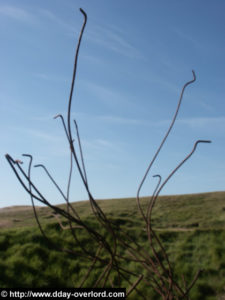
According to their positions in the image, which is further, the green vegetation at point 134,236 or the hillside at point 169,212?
the hillside at point 169,212

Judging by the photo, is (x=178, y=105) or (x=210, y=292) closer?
(x=178, y=105)

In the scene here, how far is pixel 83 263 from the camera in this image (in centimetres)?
510

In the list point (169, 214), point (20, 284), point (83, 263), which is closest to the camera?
point (20, 284)

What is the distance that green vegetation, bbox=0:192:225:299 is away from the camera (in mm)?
4703

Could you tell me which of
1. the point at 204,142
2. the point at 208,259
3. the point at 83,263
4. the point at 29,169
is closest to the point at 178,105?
the point at 204,142

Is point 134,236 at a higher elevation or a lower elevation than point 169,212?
lower

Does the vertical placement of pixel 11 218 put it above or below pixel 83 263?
above

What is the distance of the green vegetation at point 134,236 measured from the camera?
4703 millimetres

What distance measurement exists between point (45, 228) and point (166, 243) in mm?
2356

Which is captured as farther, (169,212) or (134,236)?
(169,212)

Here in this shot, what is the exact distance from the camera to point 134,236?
569cm

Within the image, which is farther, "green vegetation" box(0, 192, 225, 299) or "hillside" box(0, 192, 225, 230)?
"hillside" box(0, 192, 225, 230)

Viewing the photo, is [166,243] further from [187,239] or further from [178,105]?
[178,105]

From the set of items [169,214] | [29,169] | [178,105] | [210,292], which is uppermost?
[178,105]
